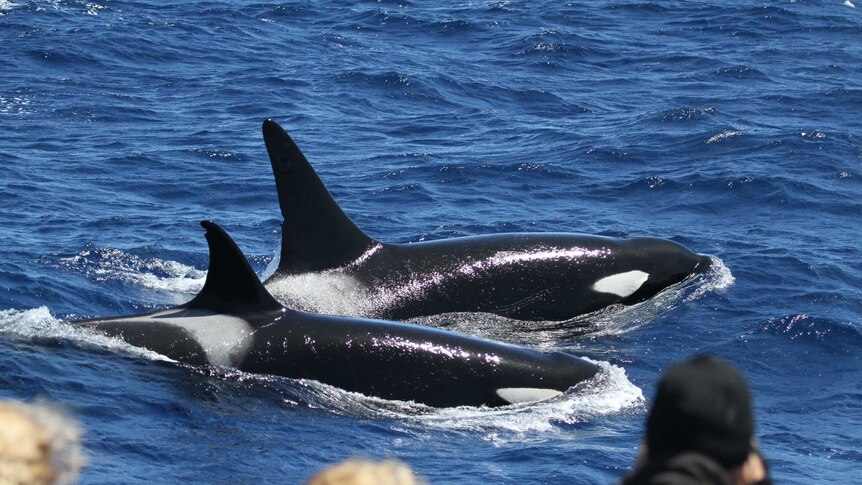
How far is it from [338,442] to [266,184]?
11185 mm

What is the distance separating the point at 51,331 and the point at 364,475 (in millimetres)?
9983

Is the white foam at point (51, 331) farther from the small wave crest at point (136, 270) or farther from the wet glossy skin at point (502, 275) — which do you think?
the small wave crest at point (136, 270)

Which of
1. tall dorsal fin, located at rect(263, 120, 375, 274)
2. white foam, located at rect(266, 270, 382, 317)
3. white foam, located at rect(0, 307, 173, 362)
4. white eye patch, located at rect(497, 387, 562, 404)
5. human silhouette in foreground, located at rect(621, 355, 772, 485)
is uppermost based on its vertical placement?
human silhouette in foreground, located at rect(621, 355, 772, 485)

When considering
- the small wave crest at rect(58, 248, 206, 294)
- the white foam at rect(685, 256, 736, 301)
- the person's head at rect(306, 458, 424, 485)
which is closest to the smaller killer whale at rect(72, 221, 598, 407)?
the small wave crest at rect(58, 248, 206, 294)

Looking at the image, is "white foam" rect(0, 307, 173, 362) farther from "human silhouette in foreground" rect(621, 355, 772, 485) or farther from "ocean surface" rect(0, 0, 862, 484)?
"human silhouette in foreground" rect(621, 355, 772, 485)

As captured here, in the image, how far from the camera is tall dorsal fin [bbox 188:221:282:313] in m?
11.7

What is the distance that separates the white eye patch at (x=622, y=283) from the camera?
16.2 m

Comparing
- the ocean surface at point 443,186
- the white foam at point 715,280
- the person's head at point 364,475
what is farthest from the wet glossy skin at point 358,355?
the person's head at point 364,475

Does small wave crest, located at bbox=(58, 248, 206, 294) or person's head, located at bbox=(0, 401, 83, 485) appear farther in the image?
small wave crest, located at bbox=(58, 248, 206, 294)

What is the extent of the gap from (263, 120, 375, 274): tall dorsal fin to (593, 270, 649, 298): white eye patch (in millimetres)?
2936

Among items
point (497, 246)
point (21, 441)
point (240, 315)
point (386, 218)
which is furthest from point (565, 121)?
point (21, 441)

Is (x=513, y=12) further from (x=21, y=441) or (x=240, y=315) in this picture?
(x=21, y=441)

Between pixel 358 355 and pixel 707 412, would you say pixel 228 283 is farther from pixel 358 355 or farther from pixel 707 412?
pixel 707 412

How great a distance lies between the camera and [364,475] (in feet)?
11.6
